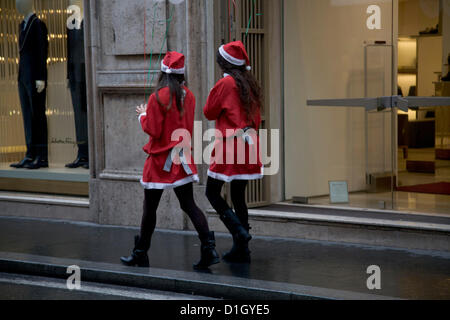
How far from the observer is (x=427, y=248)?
298 inches

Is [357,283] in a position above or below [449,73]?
below

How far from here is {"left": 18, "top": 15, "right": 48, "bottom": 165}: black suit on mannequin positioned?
10.9 metres

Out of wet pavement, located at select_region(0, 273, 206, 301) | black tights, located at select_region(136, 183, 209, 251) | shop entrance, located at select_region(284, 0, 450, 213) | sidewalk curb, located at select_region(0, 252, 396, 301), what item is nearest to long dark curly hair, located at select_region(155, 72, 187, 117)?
black tights, located at select_region(136, 183, 209, 251)

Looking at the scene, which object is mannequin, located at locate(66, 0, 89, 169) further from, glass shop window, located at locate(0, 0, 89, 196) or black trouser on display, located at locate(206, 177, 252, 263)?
black trouser on display, located at locate(206, 177, 252, 263)

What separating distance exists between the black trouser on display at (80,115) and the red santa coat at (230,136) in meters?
3.93

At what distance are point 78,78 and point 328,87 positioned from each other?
141 inches

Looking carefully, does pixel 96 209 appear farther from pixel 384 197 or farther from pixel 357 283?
pixel 357 283

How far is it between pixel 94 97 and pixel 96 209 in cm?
139

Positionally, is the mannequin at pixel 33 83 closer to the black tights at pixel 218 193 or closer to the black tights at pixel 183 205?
the black tights at pixel 183 205

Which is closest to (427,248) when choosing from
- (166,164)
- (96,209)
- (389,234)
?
(389,234)

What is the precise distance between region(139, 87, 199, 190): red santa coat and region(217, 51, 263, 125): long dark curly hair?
539mm

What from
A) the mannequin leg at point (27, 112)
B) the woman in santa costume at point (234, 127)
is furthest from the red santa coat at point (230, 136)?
the mannequin leg at point (27, 112)

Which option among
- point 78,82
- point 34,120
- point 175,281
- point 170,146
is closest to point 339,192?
point 170,146

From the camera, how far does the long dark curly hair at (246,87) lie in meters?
6.84
